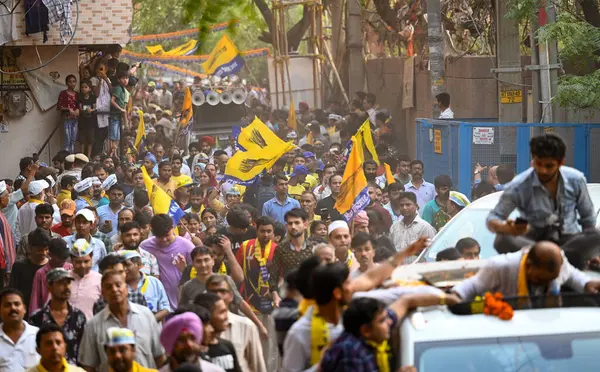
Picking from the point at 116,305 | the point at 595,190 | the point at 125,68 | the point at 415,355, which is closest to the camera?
the point at 415,355

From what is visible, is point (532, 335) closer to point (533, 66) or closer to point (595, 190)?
point (595, 190)

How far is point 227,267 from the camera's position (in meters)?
9.69

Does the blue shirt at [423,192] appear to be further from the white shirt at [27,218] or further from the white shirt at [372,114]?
the white shirt at [372,114]

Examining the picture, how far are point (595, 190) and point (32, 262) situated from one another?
14.6 ft

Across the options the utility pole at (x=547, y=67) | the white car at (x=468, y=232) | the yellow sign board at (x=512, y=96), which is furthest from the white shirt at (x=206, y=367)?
the yellow sign board at (x=512, y=96)

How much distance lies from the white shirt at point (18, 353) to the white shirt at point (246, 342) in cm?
127

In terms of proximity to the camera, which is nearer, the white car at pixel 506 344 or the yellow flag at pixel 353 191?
the white car at pixel 506 344

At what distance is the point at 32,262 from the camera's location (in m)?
9.70

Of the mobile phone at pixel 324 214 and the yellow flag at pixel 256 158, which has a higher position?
the yellow flag at pixel 256 158

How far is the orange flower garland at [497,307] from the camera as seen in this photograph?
200 inches

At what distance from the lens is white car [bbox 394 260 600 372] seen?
16.2 feet

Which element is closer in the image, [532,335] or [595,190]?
[532,335]

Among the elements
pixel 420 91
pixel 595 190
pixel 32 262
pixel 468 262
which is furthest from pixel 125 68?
pixel 468 262

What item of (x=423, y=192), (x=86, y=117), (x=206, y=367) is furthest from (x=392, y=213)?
(x=86, y=117)
